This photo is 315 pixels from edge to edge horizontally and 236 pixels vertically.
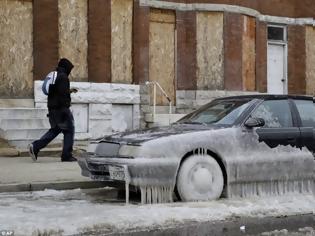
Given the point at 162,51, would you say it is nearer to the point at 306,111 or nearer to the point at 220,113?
the point at 306,111

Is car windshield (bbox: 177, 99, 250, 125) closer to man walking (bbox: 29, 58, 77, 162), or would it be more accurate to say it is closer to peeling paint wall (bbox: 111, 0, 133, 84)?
man walking (bbox: 29, 58, 77, 162)

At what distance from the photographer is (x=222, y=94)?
1886 cm

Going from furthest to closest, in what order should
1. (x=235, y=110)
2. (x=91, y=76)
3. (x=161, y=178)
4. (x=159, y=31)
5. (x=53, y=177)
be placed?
1. (x=159, y=31)
2. (x=91, y=76)
3. (x=53, y=177)
4. (x=235, y=110)
5. (x=161, y=178)

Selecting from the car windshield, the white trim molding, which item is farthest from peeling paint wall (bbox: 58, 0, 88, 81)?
the car windshield

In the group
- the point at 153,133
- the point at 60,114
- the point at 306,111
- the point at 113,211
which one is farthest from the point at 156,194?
the point at 60,114

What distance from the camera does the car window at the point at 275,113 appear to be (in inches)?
366

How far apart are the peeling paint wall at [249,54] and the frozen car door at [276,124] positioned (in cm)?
1023

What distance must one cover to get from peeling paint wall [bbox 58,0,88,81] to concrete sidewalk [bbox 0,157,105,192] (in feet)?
14.2

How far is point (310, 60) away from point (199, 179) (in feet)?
50.3

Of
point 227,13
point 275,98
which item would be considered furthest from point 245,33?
point 275,98

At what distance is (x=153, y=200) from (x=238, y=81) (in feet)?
37.6

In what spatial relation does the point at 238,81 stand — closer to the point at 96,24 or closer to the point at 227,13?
the point at 227,13

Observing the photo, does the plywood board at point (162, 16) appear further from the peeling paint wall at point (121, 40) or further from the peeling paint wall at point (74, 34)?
the peeling paint wall at point (74, 34)

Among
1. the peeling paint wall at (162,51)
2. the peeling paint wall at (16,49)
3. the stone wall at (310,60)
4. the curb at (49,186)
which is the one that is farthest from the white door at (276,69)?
the curb at (49,186)
